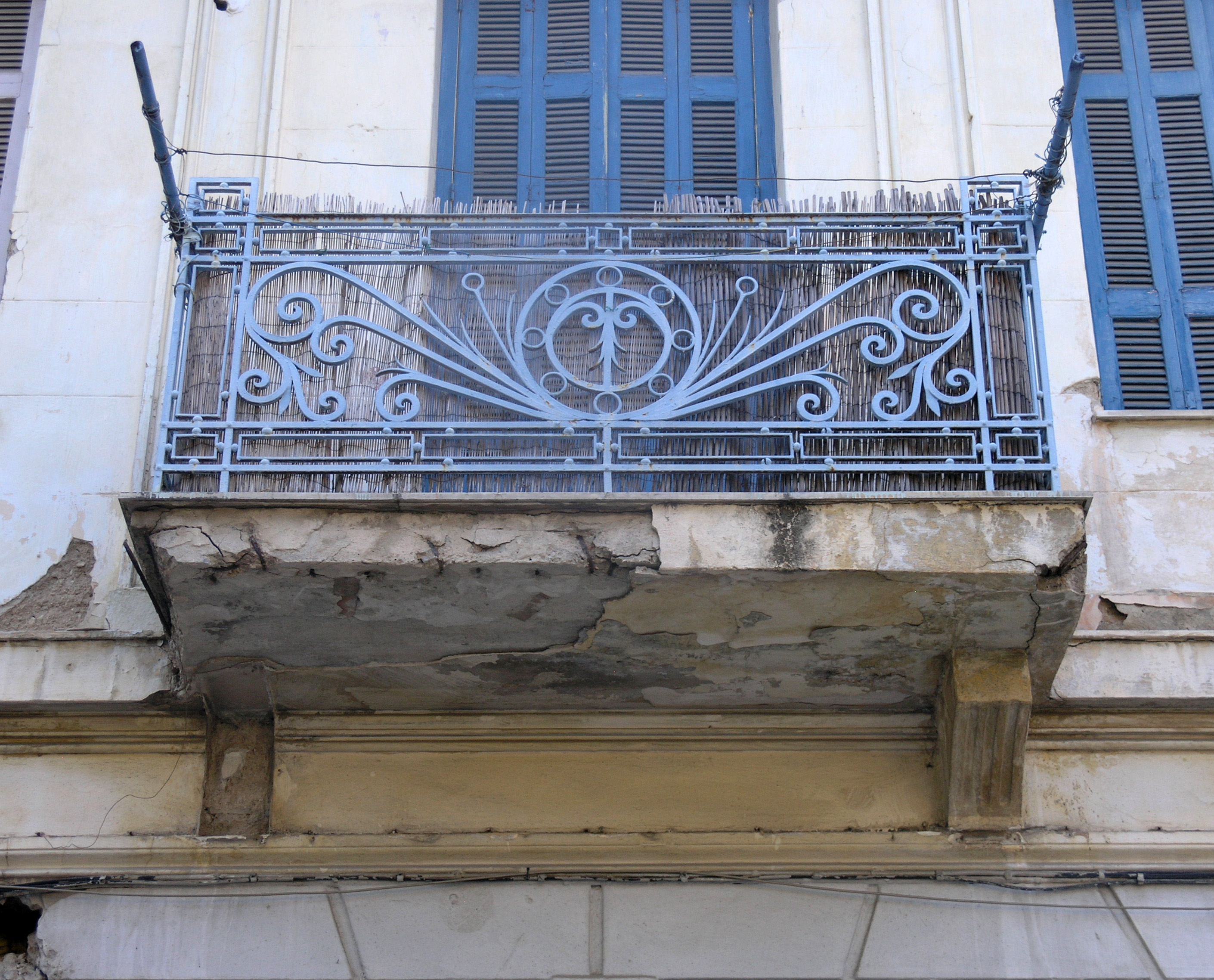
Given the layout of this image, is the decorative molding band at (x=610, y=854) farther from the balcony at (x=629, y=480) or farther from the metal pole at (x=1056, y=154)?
the metal pole at (x=1056, y=154)

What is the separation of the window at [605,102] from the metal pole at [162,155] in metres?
1.36

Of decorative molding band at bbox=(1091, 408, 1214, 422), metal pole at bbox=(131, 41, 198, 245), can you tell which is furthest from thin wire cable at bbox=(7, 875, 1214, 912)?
metal pole at bbox=(131, 41, 198, 245)

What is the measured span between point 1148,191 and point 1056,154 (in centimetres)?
143

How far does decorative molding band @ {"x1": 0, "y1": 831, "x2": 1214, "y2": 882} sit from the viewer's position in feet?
14.9

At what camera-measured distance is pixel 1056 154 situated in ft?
14.6

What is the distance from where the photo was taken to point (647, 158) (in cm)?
583

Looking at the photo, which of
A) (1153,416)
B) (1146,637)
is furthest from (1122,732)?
(1153,416)

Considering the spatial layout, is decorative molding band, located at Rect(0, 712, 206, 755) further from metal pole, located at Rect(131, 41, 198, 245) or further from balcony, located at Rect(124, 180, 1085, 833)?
metal pole, located at Rect(131, 41, 198, 245)

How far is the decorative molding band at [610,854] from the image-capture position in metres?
4.55

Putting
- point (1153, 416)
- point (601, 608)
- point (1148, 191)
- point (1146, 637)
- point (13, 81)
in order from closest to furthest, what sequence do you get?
point (601, 608)
point (1146, 637)
point (1153, 416)
point (1148, 191)
point (13, 81)

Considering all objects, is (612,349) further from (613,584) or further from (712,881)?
(712,881)

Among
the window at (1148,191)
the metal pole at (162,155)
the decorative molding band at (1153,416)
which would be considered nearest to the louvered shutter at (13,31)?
the metal pole at (162,155)

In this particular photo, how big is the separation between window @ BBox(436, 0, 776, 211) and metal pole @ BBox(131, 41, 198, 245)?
4.45 ft

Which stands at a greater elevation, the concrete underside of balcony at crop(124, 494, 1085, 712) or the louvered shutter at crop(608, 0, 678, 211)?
the louvered shutter at crop(608, 0, 678, 211)
